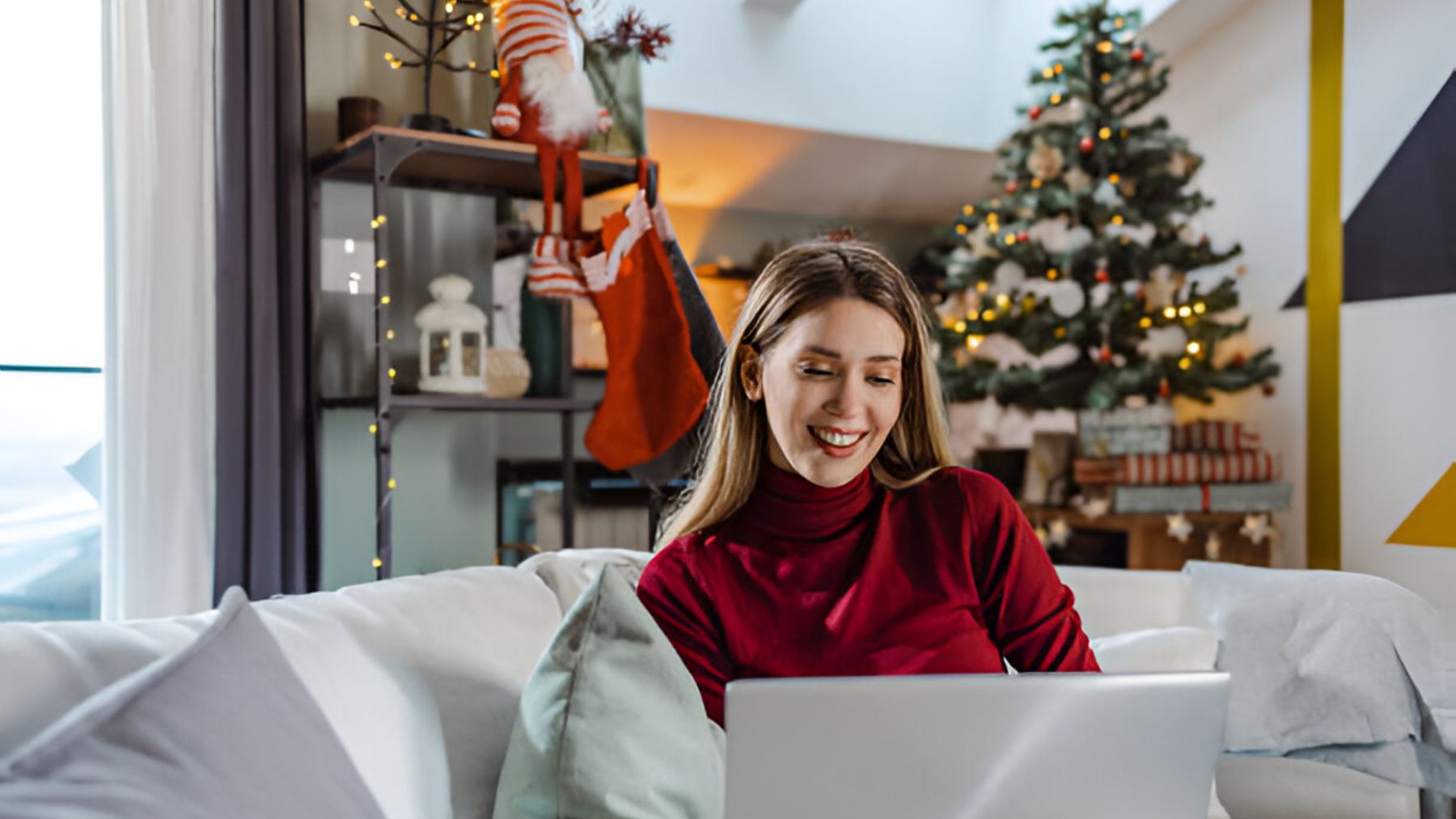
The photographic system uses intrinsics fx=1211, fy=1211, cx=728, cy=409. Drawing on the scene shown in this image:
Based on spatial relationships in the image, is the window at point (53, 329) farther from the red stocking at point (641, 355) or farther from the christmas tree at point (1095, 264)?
the christmas tree at point (1095, 264)

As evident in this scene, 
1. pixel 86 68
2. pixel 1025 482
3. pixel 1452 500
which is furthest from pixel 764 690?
pixel 1025 482

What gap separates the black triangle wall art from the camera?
3682mm

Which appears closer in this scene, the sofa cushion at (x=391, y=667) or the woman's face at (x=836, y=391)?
the sofa cushion at (x=391, y=667)

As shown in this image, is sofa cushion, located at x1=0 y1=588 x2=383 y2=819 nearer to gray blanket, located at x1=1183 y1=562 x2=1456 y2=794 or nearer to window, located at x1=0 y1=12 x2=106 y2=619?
gray blanket, located at x1=1183 y1=562 x2=1456 y2=794

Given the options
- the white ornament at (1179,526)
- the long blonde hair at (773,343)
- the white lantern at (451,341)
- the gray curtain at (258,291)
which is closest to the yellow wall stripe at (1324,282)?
the white ornament at (1179,526)

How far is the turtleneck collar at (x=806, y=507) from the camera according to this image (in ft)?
4.41

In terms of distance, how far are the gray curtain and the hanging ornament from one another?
8.70ft

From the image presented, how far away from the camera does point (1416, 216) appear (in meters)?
3.76

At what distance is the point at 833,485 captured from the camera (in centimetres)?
133

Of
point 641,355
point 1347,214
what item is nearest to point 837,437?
point 641,355

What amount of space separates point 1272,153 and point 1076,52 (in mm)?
804

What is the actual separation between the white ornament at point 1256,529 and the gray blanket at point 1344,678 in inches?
95.1

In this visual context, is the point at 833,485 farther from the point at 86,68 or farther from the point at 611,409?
the point at 86,68

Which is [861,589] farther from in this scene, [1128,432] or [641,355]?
[1128,432]
